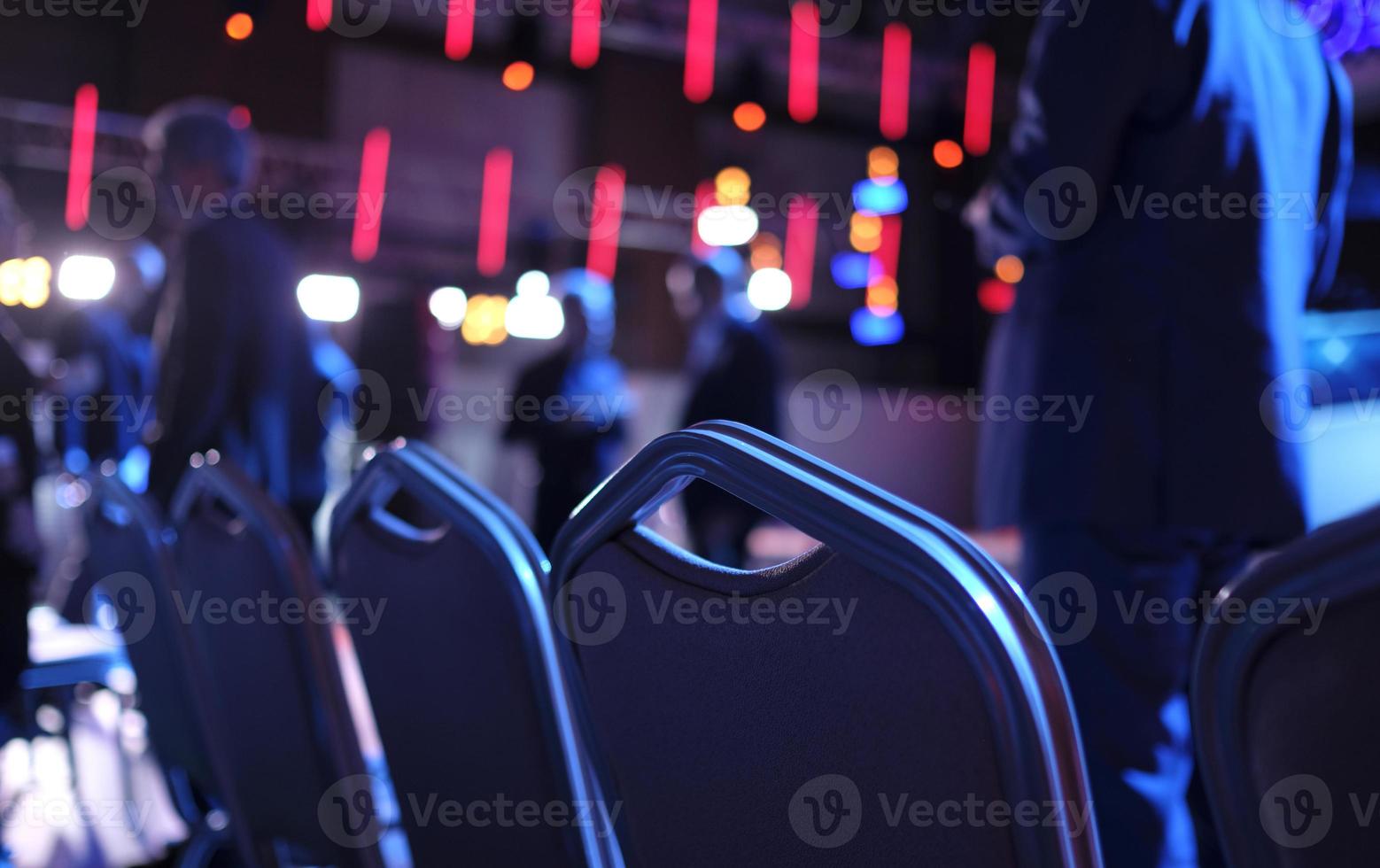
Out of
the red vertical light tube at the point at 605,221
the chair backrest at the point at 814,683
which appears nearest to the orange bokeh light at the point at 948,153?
the red vertical light tube at the point at 605,221

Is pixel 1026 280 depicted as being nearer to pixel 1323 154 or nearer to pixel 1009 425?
pixel 1009 425

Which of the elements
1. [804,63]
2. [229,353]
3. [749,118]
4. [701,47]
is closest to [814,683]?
[229,353]

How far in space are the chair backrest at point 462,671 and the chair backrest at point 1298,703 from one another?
41cm

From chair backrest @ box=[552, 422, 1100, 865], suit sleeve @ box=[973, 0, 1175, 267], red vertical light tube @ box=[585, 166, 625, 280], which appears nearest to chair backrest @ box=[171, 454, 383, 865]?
chair backrest @ box=[552, 422, 1100, 865]

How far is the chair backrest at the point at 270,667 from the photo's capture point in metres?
0.96

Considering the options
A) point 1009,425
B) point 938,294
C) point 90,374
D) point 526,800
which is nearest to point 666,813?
point 526,800

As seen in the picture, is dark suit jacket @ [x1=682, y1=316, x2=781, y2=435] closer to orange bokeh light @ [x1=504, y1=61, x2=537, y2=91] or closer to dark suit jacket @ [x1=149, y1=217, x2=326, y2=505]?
dark suit jacket @ [x1=149, y1=217, x2=326, y2=505]

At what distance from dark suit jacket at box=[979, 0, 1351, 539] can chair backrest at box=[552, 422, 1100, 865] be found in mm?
912

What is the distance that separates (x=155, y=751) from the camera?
5.44 ft

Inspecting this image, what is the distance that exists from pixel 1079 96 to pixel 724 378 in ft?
6.51

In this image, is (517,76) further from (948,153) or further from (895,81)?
(948,153)

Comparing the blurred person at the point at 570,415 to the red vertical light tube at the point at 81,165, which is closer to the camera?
the blurred person at the point at 570,415

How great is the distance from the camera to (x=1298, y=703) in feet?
1.17

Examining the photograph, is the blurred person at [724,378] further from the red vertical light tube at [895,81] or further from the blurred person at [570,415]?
the red vertical light tube at [895,81]
